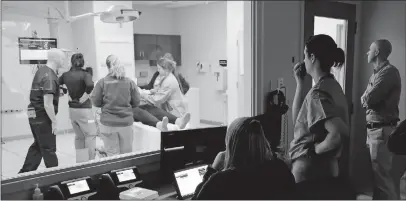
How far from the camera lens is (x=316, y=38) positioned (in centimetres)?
174

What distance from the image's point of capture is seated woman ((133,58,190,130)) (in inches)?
118

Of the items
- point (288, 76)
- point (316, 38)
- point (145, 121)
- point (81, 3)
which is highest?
point (81, 3)

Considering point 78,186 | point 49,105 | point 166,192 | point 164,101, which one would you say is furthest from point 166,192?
point 164,101

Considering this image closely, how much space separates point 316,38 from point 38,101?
1635 millimetres

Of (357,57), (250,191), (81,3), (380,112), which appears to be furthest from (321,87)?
(81,3)

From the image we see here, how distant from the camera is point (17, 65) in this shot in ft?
6.06

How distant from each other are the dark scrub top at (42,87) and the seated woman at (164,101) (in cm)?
94

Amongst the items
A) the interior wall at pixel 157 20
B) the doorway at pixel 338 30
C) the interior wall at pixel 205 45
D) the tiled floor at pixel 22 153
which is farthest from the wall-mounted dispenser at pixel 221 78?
the interior wall at pixel 157 20

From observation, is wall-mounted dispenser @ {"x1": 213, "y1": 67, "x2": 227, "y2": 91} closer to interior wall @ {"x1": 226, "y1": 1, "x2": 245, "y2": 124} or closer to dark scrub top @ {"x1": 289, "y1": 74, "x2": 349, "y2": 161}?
interior wall @ {"x1": 226, "y1": 1, "x2": 245, "y2": 124}

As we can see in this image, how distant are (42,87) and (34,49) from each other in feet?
0.89

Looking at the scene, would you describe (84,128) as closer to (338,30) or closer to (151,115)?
(151,115)

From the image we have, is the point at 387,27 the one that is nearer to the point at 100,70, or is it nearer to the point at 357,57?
the point at 357,57

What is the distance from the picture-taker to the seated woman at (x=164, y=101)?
9.87 feet

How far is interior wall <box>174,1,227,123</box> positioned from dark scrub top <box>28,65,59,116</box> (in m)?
1.39
